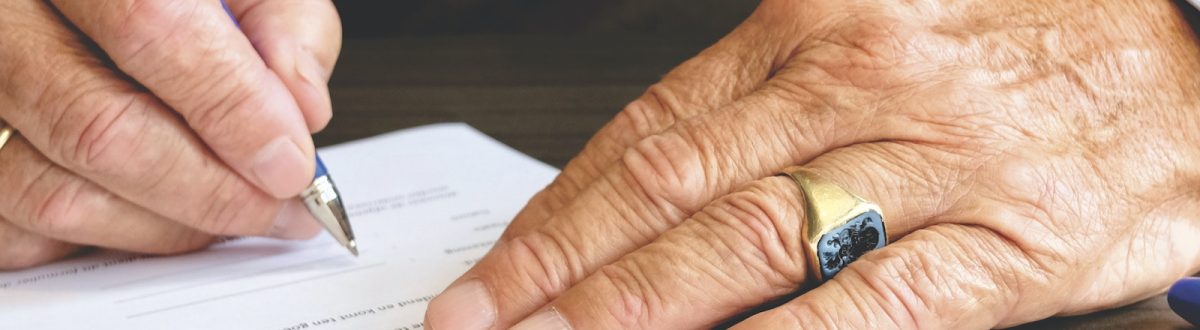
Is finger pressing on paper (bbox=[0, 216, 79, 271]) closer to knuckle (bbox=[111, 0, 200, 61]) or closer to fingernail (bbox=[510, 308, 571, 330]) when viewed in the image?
knuckle (bbox=[111, 0, 200, 61])

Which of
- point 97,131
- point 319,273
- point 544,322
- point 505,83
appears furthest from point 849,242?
point 505,83

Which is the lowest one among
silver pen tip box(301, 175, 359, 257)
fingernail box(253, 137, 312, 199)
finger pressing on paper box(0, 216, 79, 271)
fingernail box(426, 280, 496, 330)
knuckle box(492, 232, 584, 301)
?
finger pressing on paper box(0, 216, 79, 271)

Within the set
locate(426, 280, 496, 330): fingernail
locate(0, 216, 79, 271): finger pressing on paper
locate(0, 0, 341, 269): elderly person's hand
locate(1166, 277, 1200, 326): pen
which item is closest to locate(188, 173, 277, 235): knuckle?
locate(0, 0, 341, 269): elderly person's hand

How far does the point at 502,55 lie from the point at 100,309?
894 mm

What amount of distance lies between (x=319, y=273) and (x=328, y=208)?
0.05 metres

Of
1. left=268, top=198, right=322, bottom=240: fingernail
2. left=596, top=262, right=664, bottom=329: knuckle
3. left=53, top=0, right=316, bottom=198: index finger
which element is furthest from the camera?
left=268, top=198, right=322, bottom=240: fingernail

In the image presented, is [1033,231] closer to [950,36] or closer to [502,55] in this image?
[950,36]

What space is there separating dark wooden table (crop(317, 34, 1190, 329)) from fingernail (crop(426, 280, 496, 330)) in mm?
422

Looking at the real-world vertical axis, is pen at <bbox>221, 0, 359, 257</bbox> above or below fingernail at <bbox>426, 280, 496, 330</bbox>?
below

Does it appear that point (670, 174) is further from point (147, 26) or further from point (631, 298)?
point (147, 26)

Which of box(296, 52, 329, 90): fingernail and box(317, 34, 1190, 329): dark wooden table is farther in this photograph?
box(317, 34, 1190, 329): dark wooden table

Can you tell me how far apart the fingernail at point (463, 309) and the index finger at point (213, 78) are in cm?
20

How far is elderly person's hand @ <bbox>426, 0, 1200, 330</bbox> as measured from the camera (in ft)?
1.98

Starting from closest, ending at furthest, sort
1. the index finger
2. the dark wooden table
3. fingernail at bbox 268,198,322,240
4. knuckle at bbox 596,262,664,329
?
knuckle at bbox 596,262,664,329 → the index finger → fingernail at bbox 268,198,322,240 → the dark wooden table
